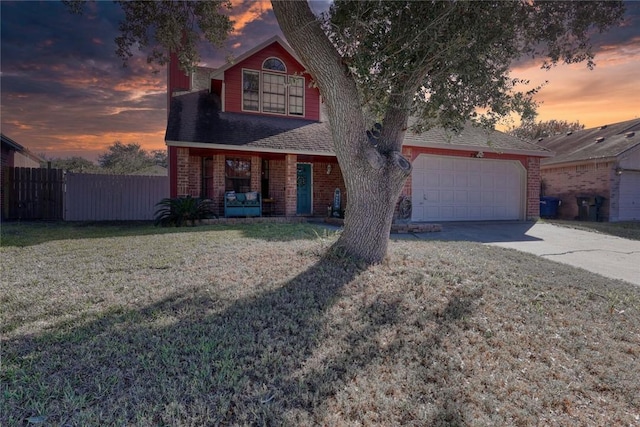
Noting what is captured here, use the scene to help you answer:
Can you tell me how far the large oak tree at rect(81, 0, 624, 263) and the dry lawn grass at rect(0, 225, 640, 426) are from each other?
41.8 inches

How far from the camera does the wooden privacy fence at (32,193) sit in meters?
12.5

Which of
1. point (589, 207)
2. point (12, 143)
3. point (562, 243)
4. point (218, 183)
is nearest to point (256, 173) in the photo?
point (218, 183)

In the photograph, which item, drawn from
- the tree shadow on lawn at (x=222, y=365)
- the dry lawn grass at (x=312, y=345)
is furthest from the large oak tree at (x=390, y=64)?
the tree shadow on lawn at (x=222, y=365)

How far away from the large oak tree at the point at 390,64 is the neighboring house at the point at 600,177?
13070 mm

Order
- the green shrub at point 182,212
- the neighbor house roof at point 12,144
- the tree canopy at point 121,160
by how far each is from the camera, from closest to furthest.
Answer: the green shrub at point 182,212 < the neighbor house roof at point 12,144 < the tree canopy at point 121,160

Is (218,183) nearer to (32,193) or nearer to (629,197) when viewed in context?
(32,193)

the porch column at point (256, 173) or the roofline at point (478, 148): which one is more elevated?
the roofline at point (478, 148)

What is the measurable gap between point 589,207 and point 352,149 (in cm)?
1637

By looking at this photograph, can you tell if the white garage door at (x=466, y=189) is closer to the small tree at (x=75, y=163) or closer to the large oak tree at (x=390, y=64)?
the large oak tree at (x=390, y=64)

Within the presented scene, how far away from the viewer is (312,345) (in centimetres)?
288

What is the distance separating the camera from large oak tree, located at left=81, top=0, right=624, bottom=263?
188 inches

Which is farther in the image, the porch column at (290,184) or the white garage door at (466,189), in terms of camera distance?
the white garage door at (466,189)

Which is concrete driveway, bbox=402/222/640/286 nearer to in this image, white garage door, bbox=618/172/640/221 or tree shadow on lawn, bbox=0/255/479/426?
tree shadow on lawn, bbox=0/255/479/426

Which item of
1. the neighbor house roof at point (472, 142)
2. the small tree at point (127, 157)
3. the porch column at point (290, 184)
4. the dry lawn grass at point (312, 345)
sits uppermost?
the small tree at point (127, 157)
